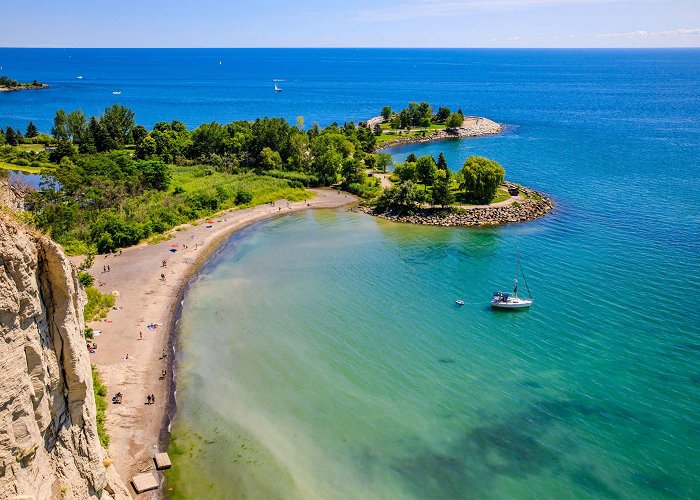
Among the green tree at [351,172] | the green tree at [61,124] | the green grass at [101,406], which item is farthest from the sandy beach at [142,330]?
the green tree at [61,124]

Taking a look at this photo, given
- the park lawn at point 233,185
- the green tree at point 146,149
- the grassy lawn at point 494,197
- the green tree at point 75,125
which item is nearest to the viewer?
the grassy lawn at point 494,197

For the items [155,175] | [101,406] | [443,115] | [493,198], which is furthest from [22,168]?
[443,115]

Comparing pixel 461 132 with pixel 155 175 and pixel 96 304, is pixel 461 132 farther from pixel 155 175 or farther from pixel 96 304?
pixel 96 304

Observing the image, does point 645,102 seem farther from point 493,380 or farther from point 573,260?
point 493,380

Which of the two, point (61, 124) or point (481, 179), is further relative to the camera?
point (61, 124)

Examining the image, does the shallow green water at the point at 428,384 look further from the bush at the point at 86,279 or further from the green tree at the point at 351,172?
the green tree at the point at 351,172

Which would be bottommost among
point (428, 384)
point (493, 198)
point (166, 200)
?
point (428, 384)

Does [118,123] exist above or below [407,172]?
above
